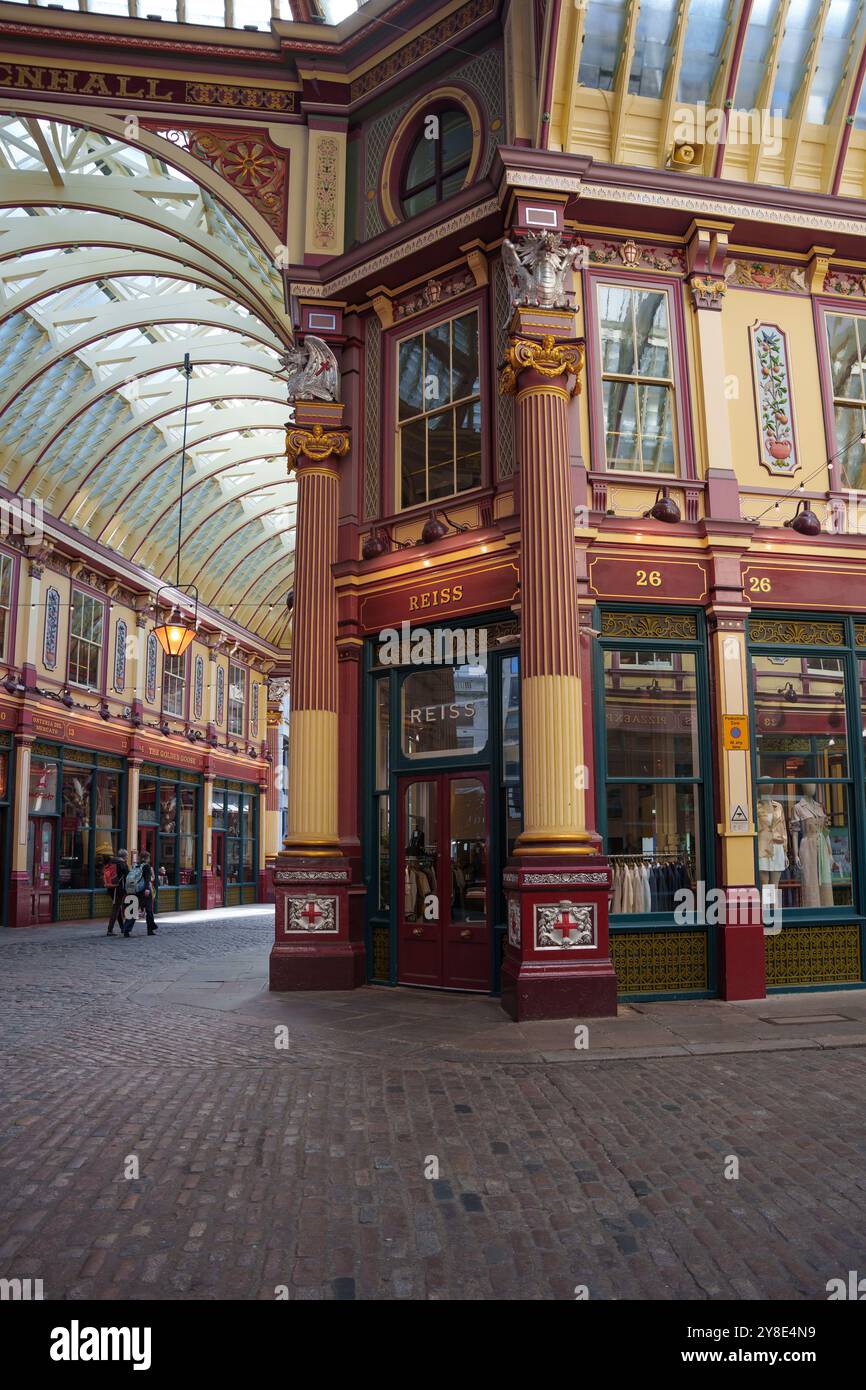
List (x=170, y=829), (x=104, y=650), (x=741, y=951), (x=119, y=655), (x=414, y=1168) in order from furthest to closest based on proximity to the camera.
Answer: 1. (x=170, y=829)
2. (x=119, y=655)
3. (x=104, y=650)
4. (x=741, y=951)
5. (x=414, y=1168)

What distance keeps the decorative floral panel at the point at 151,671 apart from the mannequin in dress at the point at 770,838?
65.7 feet

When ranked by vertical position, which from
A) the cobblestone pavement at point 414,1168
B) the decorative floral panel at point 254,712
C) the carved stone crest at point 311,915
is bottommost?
the cobblestone pavement at point 414,1168

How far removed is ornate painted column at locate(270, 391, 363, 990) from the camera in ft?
36.0

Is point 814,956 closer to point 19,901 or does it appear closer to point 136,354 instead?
point 19,901

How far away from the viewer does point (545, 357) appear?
997 centimetres

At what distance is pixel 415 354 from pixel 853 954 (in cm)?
852

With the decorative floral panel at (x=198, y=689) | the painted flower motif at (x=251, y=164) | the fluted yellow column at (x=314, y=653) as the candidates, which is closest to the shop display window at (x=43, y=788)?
the decorative floral panel at (x=198, y=689)

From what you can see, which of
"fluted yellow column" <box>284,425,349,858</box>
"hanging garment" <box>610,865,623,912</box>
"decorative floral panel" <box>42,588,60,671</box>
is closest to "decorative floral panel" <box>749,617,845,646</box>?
"hanging garment" <box>610,865,623,912</box>

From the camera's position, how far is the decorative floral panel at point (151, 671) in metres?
27.2

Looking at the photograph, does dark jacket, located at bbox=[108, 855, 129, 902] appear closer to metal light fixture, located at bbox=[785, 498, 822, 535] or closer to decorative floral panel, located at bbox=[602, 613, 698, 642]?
decorative floral panel, located at bbox=[602, 613, 698, 642]

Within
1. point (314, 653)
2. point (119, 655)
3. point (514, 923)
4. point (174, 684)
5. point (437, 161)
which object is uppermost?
point (437, 161)

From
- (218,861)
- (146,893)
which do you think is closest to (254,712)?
(218,861)

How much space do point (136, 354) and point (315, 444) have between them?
480 inches

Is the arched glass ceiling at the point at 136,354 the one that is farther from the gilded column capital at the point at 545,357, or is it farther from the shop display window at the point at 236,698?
the gilded column capital at the point at 545,357
